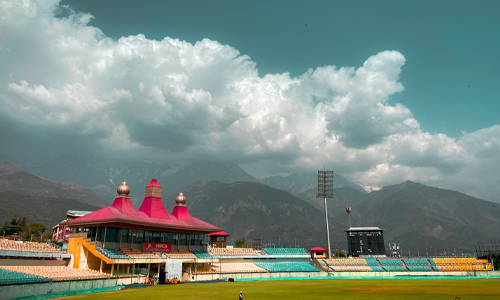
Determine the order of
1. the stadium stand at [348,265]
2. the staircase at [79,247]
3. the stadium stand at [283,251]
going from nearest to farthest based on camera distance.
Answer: the staircase at [79,247]
the stadium stand at [348,265]
the stadium stand at [283,251]

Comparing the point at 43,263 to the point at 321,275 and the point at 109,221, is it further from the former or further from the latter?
the point at 321,275

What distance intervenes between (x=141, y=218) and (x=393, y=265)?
206ft

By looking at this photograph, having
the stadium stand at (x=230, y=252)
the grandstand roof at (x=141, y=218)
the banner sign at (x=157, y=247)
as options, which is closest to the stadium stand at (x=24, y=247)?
the grandstand roof at (x=141, y=218)

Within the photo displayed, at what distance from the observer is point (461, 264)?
8644 cm

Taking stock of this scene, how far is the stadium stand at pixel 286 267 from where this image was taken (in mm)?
80131

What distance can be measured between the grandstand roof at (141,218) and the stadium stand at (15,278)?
59.5 ft

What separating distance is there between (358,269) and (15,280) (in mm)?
72547

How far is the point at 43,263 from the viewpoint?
5484cm

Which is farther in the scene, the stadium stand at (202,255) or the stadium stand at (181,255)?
the stadium stand at (202,255)

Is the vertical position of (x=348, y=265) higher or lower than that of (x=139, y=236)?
lower

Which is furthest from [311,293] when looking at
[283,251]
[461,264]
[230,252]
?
[461,264]

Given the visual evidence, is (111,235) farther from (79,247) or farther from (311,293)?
(311,293)

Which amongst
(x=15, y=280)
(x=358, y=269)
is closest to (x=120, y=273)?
(x=15, y=280)

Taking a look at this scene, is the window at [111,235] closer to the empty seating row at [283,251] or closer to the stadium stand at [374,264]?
the empty seating row at [283,251]
